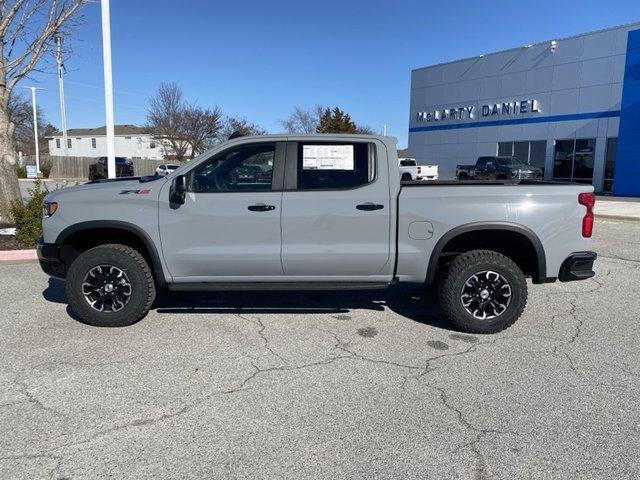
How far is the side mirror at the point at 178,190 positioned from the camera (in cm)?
447

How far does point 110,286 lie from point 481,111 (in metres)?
→ 28.7

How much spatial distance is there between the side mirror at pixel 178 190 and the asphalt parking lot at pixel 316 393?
4.30 ft

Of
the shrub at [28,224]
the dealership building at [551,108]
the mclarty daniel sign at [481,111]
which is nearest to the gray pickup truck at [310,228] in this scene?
the shrub at [28,224]

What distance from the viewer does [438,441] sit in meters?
2.93

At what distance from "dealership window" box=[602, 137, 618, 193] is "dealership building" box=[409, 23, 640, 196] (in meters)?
0.04

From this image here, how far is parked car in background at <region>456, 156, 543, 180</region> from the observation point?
23.0 metres

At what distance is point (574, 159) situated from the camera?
2522cm

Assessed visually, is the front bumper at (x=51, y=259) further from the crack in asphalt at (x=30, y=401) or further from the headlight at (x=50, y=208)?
the crack in asphalt at (x=30, y=401)

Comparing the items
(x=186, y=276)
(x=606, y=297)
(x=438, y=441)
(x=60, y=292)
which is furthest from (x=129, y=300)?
(x=606, y=297)

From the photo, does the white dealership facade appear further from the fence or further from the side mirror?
the side mirror

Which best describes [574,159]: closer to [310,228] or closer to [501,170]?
[501,170]

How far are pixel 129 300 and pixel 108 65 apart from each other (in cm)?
785

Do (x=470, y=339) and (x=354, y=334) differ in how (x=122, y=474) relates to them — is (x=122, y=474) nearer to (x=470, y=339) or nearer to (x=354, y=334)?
(x=354, y=334)

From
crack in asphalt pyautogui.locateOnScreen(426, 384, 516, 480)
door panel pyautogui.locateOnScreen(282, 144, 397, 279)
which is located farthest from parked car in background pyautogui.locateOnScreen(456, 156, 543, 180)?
crack in asphalt pyautogui.locateOnScreen(426, 384, 516, 480)
